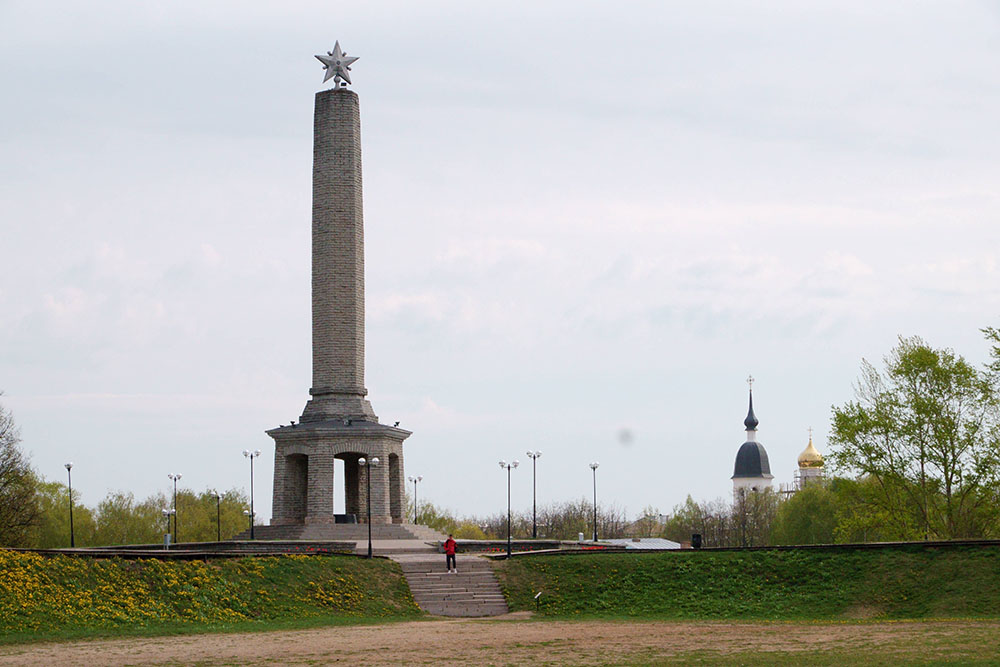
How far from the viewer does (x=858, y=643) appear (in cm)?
2666

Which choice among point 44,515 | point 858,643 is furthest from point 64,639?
point 44,515

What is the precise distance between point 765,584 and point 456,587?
31.9 feet

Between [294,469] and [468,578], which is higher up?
[294,469]

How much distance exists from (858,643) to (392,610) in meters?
14.9

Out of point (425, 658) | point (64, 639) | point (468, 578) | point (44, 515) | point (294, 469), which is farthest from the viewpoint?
point (44, 515)

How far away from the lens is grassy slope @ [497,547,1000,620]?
3519cm

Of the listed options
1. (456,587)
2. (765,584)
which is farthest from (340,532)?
(765,584)

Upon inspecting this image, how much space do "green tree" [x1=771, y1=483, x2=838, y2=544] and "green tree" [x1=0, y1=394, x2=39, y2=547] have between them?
150 feet

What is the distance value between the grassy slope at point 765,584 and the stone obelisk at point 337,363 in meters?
13.7

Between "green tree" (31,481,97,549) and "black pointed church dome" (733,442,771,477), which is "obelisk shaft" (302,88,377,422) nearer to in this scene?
"green tree" (31,481,97,549)

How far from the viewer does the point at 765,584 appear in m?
38.2

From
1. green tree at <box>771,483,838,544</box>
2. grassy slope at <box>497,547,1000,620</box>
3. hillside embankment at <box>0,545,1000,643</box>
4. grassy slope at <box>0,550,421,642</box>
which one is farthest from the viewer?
green tree at <box>771,483,838,544</box>

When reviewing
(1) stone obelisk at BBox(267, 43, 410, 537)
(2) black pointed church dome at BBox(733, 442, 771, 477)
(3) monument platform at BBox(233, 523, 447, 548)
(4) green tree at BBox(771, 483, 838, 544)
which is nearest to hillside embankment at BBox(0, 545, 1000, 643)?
(3) monument platform at BBox(233, 523, 447, 548)

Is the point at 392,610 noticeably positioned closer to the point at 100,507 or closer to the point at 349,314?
the point at 349,314
